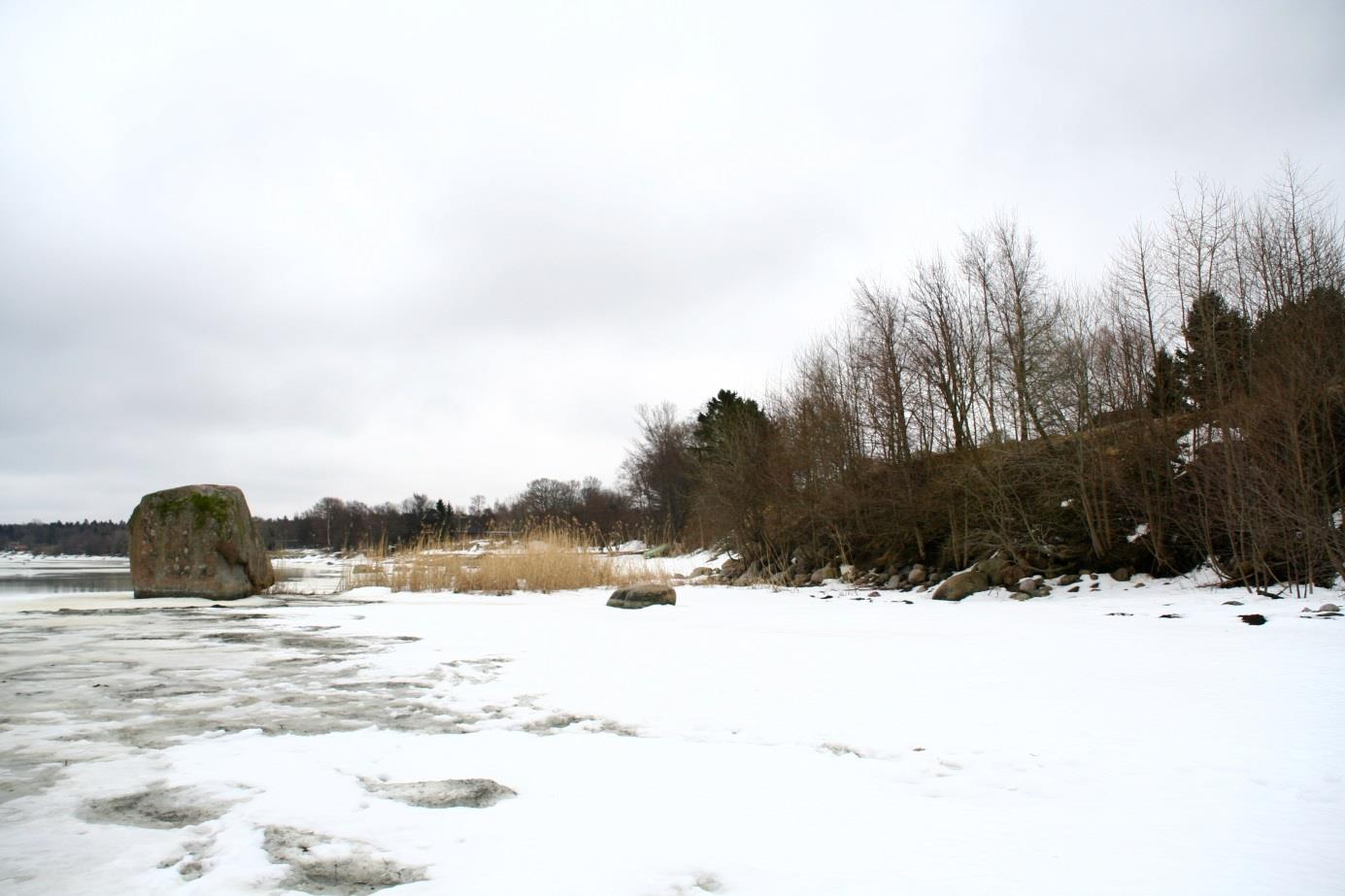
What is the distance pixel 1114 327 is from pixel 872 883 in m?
14.9

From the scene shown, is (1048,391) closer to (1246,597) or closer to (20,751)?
(1246,597)

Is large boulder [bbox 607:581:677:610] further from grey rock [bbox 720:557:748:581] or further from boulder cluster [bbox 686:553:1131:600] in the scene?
grey rock [bbox 720:557:748:581]

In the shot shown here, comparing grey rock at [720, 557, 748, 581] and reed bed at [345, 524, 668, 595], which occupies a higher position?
reed bed at [345, 524, 668, 595]

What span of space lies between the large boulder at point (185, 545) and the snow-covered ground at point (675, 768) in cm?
524

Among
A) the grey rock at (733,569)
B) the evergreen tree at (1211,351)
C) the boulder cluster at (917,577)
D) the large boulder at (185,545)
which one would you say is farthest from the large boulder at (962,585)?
the large boulder at (185,545)

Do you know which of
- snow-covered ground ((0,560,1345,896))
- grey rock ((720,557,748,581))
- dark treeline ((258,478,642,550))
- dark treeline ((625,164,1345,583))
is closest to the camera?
snow-covered ground ((0,560,1345,896))

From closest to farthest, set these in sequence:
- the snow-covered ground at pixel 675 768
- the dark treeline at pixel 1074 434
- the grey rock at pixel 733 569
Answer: the snow-covered ground at pixel 675 768 → the dark treeline at pixel 1074 434 → the grey rock at pixel 733 569

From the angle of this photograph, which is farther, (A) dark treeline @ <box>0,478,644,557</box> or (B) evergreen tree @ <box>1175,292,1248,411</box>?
(A) dark treeline @ <box>0,478,644,557</box>

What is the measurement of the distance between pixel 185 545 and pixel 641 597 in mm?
6684

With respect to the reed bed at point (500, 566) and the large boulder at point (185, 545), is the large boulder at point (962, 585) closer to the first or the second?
the reed bed at point (500, 566)

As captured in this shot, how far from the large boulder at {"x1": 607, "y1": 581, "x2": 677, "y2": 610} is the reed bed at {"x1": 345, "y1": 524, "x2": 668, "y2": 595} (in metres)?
3.28

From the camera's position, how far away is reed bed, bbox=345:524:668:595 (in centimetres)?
1280

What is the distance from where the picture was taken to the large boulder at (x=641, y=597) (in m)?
9.41

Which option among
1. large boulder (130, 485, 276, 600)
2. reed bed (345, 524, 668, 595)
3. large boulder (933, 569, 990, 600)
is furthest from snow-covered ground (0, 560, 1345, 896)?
reed bed (345, 524, 668, 595)
